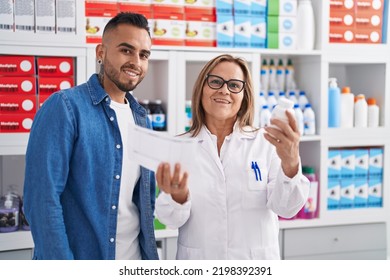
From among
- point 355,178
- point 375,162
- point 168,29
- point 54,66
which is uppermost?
point 168,29

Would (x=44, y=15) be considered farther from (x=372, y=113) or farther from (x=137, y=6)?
(x=372, y=113)

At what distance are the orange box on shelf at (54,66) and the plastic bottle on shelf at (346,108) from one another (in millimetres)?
1767

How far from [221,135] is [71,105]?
1.92ft

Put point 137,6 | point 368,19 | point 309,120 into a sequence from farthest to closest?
point 368,19
point 309,120
point 137,6

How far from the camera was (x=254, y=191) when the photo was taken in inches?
73.3

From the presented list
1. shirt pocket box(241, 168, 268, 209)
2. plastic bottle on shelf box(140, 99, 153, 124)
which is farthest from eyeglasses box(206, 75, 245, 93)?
plastic bottle on shelf box(140, 99, 153, 124)

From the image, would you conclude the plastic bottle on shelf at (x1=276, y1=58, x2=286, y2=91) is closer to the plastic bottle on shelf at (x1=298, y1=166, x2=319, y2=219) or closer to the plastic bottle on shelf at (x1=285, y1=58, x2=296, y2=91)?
the plastic bottle on shelf at (x1=285, y1=58, x2=296, y2=91)

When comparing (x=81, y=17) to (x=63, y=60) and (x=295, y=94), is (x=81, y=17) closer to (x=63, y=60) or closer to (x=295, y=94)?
(x=63, y=60)

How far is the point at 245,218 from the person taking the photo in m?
1.86

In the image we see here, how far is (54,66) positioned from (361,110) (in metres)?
1.99

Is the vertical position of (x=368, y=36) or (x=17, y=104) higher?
(x=368, y=36)

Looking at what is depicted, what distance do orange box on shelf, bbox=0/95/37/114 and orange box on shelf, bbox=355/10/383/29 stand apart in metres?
2.12

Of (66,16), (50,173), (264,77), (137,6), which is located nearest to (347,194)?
(264,77)
